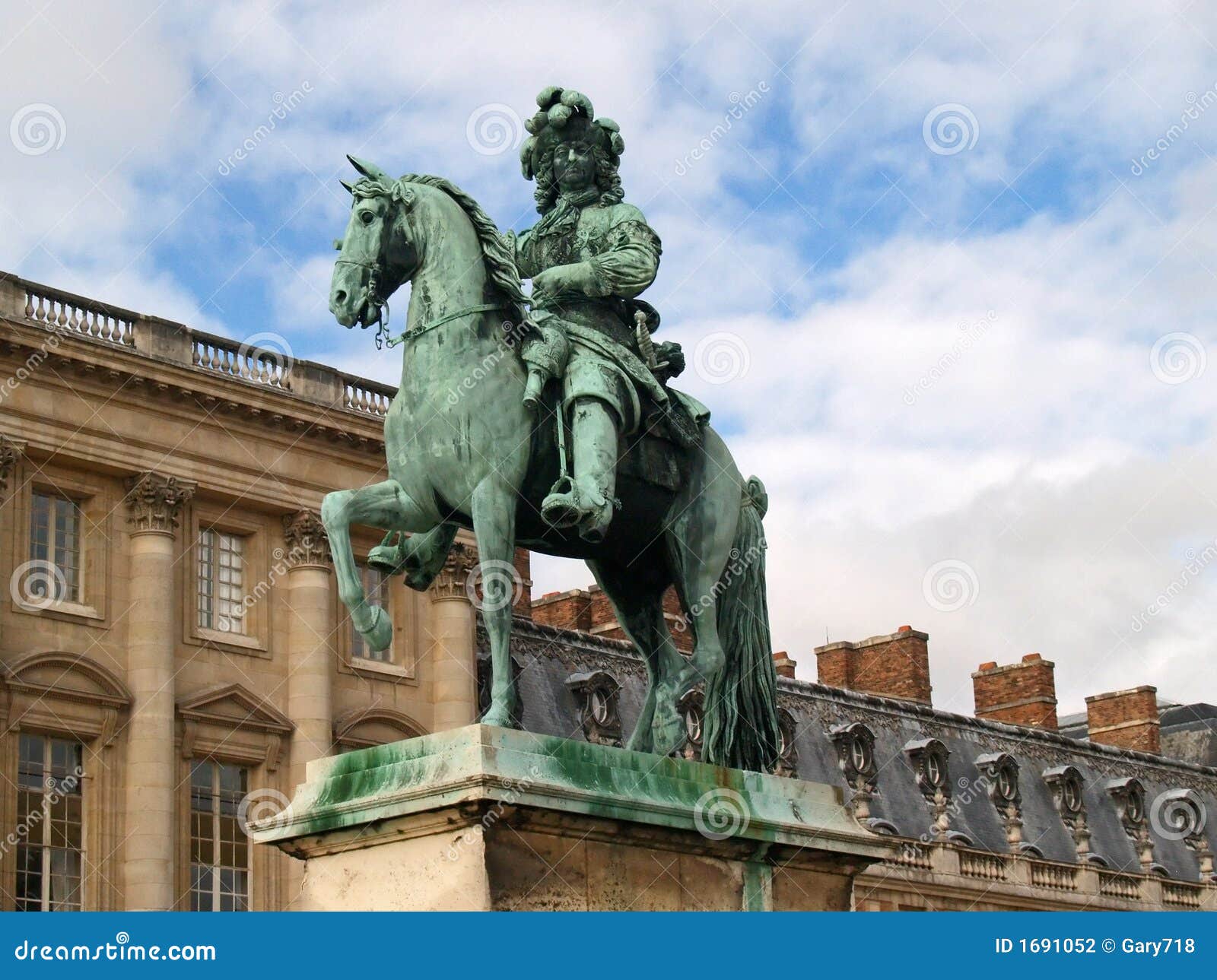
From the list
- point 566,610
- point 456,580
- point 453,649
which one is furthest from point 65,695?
point 566,610

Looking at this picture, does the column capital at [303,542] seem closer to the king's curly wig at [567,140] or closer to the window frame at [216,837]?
the window frame at [216,837]

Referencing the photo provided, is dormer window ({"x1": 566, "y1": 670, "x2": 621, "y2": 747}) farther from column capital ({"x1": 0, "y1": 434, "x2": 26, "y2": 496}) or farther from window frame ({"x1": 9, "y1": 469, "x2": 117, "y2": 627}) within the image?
column capital ({"x1": 0, "y1": 434, "x2": 26, "y2": 496})

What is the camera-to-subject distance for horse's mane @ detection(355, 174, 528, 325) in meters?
10.3

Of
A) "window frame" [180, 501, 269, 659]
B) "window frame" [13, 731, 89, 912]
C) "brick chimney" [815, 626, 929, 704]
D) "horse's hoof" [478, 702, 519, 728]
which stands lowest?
"horse's hoof" [478, 702, 519, 728]

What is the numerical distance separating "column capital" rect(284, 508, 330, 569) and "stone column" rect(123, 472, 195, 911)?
1973 mm

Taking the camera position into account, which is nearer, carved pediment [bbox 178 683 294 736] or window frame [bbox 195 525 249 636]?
carved pediment [bbox 178 683 294 736]

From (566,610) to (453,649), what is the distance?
9.09m

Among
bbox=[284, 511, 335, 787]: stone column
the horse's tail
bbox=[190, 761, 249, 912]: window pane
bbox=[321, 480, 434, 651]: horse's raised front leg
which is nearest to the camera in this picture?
bbox=[321, 480, 434, 651]: horse's raised front leg

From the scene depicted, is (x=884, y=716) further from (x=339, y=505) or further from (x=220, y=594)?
(x=339, y=505)

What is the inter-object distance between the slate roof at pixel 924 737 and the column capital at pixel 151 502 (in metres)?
6.29

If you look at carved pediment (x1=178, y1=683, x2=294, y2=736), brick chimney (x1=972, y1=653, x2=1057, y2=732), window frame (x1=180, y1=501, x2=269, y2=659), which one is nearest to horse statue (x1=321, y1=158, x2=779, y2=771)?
carved pediment (x1=178, y1=683, x2=294, y2=736)

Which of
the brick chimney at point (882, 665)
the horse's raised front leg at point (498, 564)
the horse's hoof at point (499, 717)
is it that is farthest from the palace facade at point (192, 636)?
the horse's hoof at point (499, 717)

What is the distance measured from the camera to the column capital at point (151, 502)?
3588 cm

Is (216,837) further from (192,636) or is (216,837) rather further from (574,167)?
(574,167)
